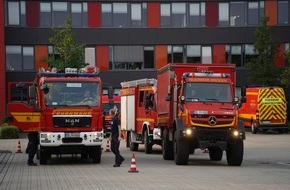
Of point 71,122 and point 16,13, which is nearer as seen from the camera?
point 71,122

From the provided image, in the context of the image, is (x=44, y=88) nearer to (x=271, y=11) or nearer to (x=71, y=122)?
(x=71, y=122)

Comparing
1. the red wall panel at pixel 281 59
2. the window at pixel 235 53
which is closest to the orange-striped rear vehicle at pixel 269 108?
the red wall panel at pixel 281 59

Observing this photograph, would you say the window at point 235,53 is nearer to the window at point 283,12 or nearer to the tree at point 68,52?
the window at point 283,12

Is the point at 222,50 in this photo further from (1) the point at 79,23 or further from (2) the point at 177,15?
(1) the point at 79,23

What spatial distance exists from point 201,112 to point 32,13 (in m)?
38.8

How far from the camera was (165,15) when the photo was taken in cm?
5991

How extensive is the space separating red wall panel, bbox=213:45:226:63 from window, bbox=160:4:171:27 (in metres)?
4.77

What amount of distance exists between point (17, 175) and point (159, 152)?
12.2m

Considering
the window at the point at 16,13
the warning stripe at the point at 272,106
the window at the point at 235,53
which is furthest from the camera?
the window at the point at 235,53

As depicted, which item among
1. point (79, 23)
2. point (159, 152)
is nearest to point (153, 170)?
point (159, 152)

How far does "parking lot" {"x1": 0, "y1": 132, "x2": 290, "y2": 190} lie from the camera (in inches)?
642

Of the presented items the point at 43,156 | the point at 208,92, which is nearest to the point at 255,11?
the point at 208,92

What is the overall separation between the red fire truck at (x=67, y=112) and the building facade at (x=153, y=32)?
35349mm

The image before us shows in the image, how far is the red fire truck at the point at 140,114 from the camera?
28297 mm
